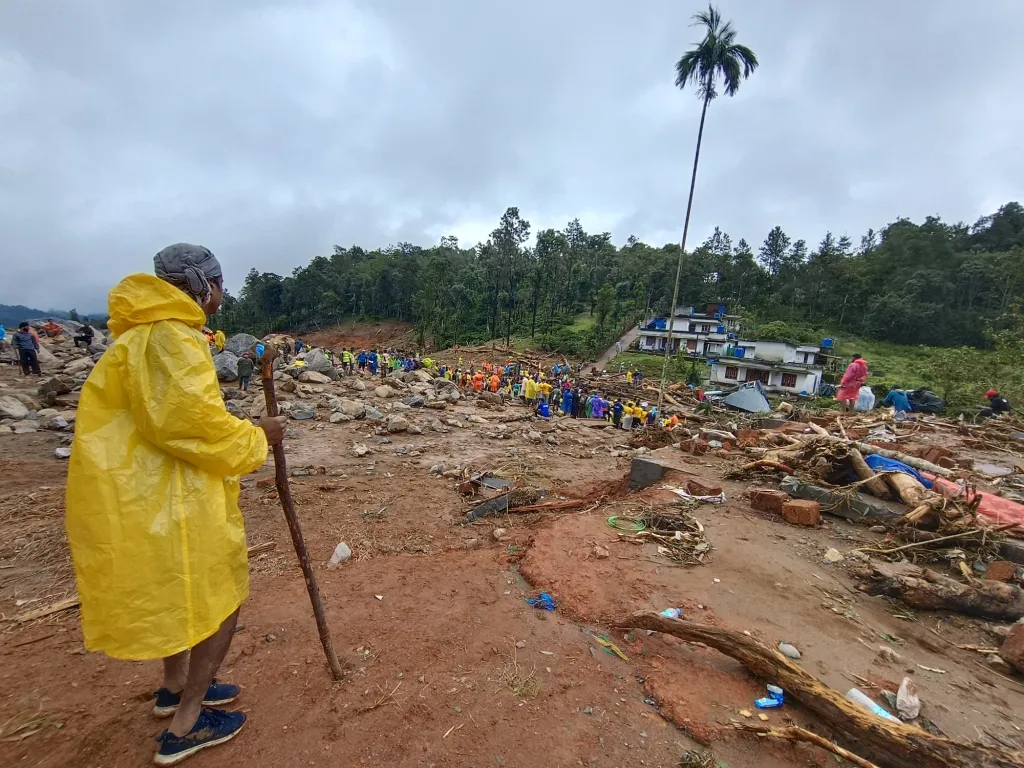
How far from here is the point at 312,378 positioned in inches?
591

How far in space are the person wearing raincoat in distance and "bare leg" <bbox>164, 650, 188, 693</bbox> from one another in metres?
0.24

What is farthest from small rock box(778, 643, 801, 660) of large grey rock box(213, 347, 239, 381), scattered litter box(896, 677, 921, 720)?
large grey rock box(213, 347, 239, 381)

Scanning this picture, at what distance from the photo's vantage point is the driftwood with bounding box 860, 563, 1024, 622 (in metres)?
3.34


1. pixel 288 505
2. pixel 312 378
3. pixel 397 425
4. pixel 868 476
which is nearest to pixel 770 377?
pixel 868 476

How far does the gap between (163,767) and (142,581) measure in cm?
87

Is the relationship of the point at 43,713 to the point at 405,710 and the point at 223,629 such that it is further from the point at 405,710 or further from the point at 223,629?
the point at 405,710

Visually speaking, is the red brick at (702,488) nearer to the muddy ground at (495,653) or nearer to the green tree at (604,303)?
the muddy ground at (495,653)

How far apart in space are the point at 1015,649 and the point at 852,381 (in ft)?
30.9

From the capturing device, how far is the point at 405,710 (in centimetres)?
228

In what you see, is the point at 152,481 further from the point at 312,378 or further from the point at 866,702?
the point at 312,378

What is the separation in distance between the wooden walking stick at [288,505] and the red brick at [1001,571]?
5.07 metres

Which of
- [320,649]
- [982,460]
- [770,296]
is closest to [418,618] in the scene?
[320,649]

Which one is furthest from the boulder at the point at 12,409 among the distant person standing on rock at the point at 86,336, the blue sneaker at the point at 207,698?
the distant person standing on rock at the point at 86,336

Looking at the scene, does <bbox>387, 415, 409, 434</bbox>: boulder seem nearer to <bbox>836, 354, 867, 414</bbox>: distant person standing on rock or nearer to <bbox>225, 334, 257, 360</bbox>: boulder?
<bbox>836, 354, 867, 414</bbox>: distant person standing on rock
